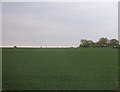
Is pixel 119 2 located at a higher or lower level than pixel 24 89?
higher

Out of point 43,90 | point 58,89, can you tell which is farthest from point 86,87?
point 43,90

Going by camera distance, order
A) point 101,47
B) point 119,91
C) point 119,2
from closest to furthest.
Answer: point 119,91 < point 119,2 < point 101,47

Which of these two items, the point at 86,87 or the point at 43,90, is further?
the point at 86,87

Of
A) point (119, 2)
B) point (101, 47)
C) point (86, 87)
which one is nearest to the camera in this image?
point (86, 87)

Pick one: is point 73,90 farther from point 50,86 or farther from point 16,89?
point 16,89

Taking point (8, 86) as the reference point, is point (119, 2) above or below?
above

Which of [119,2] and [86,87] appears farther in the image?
[119,2]

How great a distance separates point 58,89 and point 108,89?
120 centimetres

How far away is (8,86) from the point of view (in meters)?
5.12

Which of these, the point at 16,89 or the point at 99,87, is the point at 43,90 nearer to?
the point at 16,89

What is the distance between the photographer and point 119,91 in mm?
4656

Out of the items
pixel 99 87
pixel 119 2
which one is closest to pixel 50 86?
pixel 99 87

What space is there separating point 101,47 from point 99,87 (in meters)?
35.4

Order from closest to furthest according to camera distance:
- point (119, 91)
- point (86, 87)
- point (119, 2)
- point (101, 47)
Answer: point (119, 91), point (86, 87), point (119, 2), point (101, 47)
